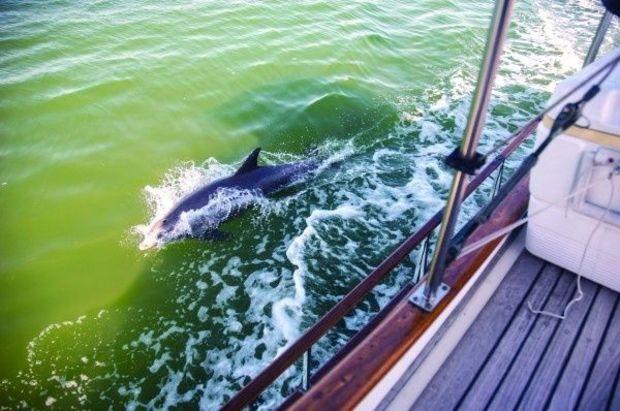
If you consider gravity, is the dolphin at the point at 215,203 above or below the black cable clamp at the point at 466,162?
below

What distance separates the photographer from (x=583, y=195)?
3189 mm

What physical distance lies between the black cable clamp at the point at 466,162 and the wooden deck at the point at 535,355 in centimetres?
178

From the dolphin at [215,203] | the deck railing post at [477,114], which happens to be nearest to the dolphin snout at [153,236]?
the dolphin at [215,203]

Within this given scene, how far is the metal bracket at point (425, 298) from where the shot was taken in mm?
2873

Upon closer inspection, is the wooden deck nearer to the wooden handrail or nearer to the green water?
the wooden handrail

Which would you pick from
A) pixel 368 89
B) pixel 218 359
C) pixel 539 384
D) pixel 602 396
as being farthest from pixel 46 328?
pixel 368 89

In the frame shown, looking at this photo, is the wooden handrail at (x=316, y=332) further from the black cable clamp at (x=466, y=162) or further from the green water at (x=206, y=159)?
the green water at (x=206, y=159)

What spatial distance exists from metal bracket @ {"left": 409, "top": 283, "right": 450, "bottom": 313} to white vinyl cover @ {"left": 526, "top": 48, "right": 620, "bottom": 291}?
0.85m

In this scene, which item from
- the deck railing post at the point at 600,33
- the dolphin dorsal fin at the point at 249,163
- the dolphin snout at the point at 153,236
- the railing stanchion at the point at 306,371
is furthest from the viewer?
the dolphin dorsal fin at the point at 249,163

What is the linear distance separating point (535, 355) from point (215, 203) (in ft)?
16.3

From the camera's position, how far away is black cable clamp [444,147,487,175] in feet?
6.33

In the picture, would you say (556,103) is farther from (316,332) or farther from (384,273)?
(316,332)

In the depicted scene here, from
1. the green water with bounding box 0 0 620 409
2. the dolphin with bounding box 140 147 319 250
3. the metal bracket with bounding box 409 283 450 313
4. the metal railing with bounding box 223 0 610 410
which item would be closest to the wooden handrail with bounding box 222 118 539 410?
the metal railing with bounding box 223 0 610 410

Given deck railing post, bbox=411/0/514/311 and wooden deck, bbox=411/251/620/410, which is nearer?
deck railing post, bbox=411/0/514/311
